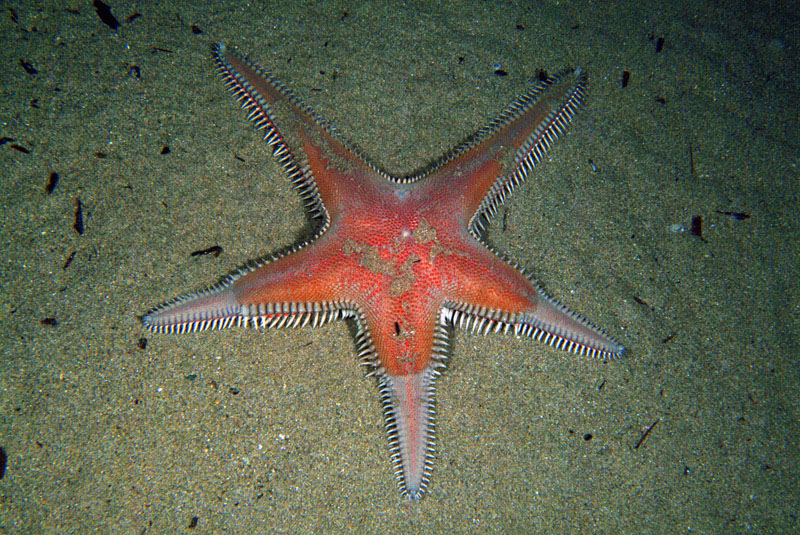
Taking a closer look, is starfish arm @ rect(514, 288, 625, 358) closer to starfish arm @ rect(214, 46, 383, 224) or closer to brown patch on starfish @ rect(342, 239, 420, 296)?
brown patch on starfish @ rect(342, 239, 420, 296)

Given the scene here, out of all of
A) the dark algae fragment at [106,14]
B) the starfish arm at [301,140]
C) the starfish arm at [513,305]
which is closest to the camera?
the starfish arm at [513,305]

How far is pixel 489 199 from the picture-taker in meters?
3.54

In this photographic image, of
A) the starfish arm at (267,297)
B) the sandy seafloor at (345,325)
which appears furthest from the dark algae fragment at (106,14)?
the starfish arm at (267,297)

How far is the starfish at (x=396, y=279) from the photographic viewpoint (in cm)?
312

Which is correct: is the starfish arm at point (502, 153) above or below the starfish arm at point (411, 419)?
above

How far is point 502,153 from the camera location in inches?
139

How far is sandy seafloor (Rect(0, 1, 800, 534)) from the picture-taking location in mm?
3473

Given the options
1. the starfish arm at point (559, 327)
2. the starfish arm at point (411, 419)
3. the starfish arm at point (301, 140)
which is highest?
the starfish arm at point (301, 140)

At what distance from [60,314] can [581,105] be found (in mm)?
5203

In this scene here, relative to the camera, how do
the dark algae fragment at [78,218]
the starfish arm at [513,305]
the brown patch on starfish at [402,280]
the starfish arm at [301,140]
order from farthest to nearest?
the dark algae fragment at [78,218], the starfish arm at [301,140], the starfish arm at [513,305], the brown patch on starfish at [402,280]

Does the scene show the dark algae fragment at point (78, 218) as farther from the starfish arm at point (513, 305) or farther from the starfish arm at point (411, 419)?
the starfish arm at point (513, 305)

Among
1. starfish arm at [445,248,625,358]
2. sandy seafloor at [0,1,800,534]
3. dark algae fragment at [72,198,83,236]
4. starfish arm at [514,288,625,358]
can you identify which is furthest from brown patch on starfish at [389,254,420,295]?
dark algae fragment at [72,198,83,236]

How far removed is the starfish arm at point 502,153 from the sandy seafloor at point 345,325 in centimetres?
43

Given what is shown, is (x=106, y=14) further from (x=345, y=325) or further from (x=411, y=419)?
(x=411, y=419)
